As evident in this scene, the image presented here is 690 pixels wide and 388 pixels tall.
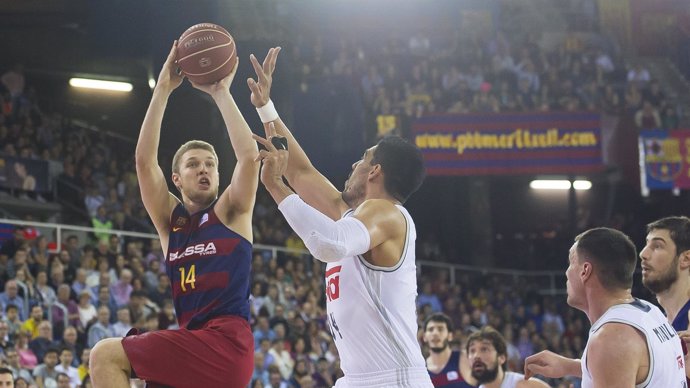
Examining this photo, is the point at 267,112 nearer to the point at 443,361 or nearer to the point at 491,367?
the point at 491,367

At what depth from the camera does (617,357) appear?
468cm

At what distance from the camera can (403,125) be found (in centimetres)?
2292

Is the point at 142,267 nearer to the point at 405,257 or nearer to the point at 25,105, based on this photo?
the point at 25,105

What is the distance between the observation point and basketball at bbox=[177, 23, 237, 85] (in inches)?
254

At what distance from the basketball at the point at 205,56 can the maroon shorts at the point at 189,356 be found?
5.08 feet

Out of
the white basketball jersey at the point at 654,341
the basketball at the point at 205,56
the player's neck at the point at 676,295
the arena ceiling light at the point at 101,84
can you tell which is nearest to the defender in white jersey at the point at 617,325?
the white basketball jersey at the point at 654,341

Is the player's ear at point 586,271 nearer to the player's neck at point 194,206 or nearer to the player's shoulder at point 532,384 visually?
the player's neck at point 194,206

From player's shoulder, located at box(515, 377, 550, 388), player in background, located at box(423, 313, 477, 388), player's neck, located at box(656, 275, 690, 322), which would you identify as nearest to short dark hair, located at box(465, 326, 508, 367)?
player's shoulder, located at box(515, 377, 550, 388)

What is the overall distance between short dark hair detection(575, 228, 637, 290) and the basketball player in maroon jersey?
6.64 ft

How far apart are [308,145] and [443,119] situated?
9.88ft

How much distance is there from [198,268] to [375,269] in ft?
3.49

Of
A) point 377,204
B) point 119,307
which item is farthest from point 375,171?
point 119,307

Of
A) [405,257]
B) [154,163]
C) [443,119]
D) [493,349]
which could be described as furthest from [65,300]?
[443,119]

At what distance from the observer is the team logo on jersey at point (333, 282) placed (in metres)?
5.73
